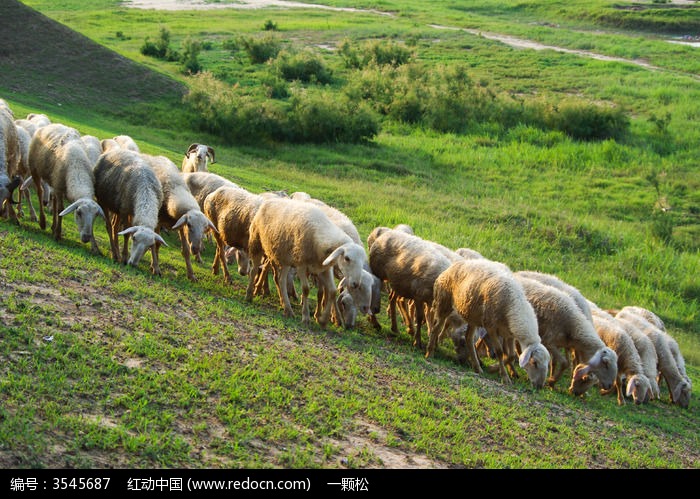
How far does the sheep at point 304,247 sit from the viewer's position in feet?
37.5

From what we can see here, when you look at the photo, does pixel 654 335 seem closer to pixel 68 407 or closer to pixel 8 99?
pixel 68 407

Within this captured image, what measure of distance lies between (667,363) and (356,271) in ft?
Result: 18.0

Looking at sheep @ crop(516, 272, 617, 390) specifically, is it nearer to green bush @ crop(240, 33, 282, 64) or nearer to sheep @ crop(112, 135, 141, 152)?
sheep @ crop(112, 135, 141, 152)

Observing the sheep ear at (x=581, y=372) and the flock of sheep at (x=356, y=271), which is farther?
the sheep ear at (x=581, y=372)

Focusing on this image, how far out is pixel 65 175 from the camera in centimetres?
1250

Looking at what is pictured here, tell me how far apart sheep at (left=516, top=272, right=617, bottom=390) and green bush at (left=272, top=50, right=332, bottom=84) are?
25.7 metres

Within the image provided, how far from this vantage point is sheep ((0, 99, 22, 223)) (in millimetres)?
12430

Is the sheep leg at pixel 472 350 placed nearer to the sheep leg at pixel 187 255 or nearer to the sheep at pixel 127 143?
the sheep leg at pixel 187 255

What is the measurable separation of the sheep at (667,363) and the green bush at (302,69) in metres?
24.7

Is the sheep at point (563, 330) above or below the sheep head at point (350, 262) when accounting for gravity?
below

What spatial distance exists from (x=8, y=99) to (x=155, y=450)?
1929 centimetres

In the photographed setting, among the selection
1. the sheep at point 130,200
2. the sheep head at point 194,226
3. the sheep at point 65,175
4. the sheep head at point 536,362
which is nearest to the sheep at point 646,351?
the sheep head at point 536,362

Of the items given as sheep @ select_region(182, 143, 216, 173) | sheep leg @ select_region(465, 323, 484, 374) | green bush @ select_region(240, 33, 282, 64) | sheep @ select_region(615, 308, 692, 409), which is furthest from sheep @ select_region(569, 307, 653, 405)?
green bush @ select_region(240, 33, 282, 64)

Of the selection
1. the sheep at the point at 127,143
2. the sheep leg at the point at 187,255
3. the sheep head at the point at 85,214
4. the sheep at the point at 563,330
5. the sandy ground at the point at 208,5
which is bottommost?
the sheep at the point at 563,330
